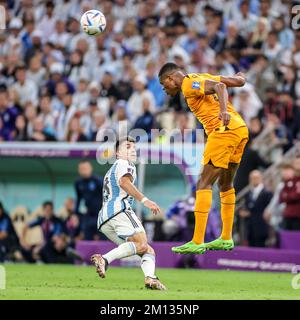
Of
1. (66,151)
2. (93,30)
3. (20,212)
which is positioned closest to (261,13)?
(66,151)

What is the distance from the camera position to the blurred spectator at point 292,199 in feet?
63.9

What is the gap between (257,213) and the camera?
794 inches

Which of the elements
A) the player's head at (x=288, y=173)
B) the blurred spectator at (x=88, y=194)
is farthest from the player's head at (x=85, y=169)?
the player's head at (x=288, y=173)

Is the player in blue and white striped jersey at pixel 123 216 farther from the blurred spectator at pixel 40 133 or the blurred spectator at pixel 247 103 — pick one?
the blurred spectator at pixel 40 133

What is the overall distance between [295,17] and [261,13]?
3.62 ft

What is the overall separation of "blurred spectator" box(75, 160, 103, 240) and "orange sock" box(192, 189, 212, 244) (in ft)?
23.5

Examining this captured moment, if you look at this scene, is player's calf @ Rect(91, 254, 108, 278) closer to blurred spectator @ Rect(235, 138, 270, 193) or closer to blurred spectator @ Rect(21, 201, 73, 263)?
blurred spectator @ Rect(21, 201, 73, 263)

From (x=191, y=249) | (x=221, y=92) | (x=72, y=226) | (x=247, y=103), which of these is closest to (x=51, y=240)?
(x=72, y=226)

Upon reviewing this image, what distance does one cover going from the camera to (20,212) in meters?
22.6

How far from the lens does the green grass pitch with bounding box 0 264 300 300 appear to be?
12055 mm

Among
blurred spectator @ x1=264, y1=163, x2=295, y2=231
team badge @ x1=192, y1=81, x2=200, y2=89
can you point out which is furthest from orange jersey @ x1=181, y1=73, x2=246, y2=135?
blurred spectator @ x1=264, y1=163, x2=295, y2=231

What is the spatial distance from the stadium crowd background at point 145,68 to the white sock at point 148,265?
7.37 metres

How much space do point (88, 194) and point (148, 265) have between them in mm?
8044

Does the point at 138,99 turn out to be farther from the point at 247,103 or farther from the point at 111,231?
the point at 111,231
